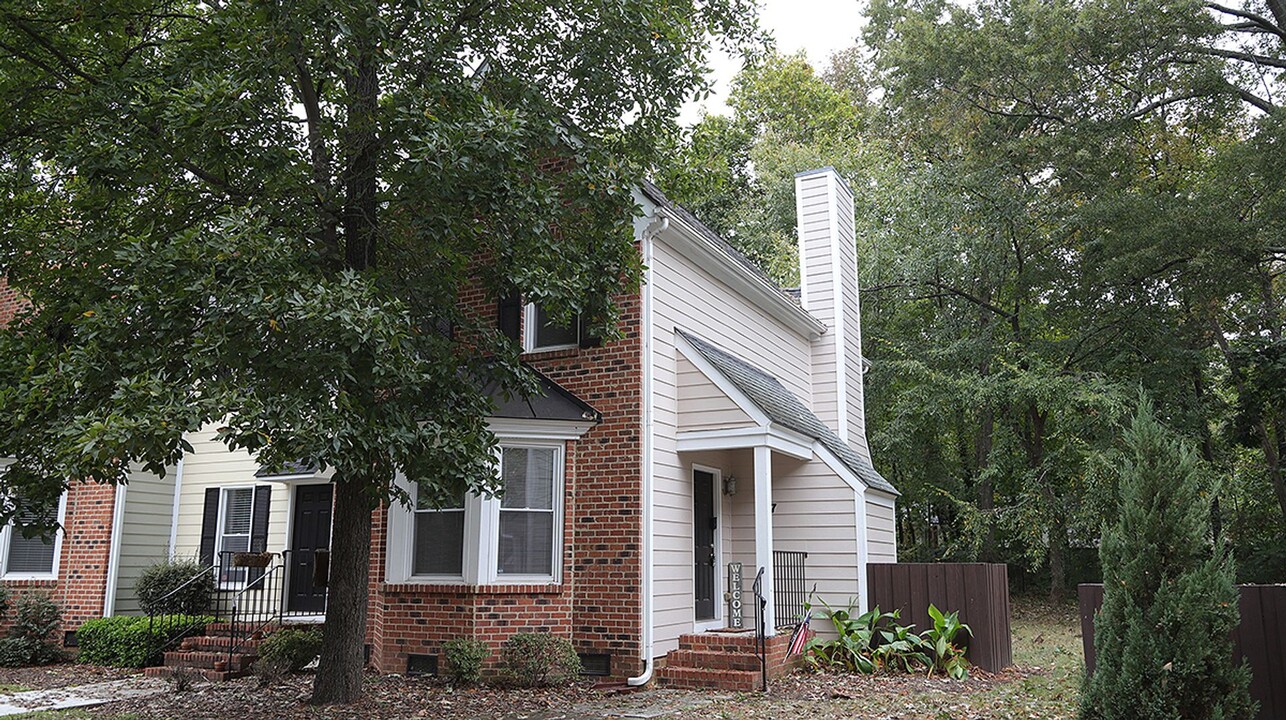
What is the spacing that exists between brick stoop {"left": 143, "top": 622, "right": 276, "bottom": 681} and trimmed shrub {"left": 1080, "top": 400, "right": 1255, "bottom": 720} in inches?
391

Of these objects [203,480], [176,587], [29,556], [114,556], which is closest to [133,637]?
[176,587]

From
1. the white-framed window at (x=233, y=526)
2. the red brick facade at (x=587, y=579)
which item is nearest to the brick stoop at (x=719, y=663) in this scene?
the red brick facade at (x=587, y=579)

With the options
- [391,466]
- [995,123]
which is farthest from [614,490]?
[995,123]

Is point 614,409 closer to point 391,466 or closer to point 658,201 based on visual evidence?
point 658,201

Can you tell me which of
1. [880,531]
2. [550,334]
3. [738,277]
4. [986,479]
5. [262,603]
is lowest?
[262,603]

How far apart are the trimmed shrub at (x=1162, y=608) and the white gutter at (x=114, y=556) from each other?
14.4m

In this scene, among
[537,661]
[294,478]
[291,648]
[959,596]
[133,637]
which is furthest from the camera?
[294,478]

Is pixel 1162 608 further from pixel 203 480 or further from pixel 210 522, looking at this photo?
pixel 203 480

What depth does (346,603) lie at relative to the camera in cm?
891

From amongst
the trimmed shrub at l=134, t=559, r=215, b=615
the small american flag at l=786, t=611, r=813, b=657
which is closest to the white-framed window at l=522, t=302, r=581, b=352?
the small american flag at l=786, t=611, r=813, b=657

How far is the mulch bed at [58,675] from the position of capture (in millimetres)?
11906

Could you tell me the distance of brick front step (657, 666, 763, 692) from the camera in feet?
32.9

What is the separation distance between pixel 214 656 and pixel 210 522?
3647 mm

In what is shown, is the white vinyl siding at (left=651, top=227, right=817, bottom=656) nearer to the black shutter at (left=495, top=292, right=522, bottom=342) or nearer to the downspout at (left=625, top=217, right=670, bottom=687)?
the downspout at (left=625, top=217, right=670, bottom=687)
